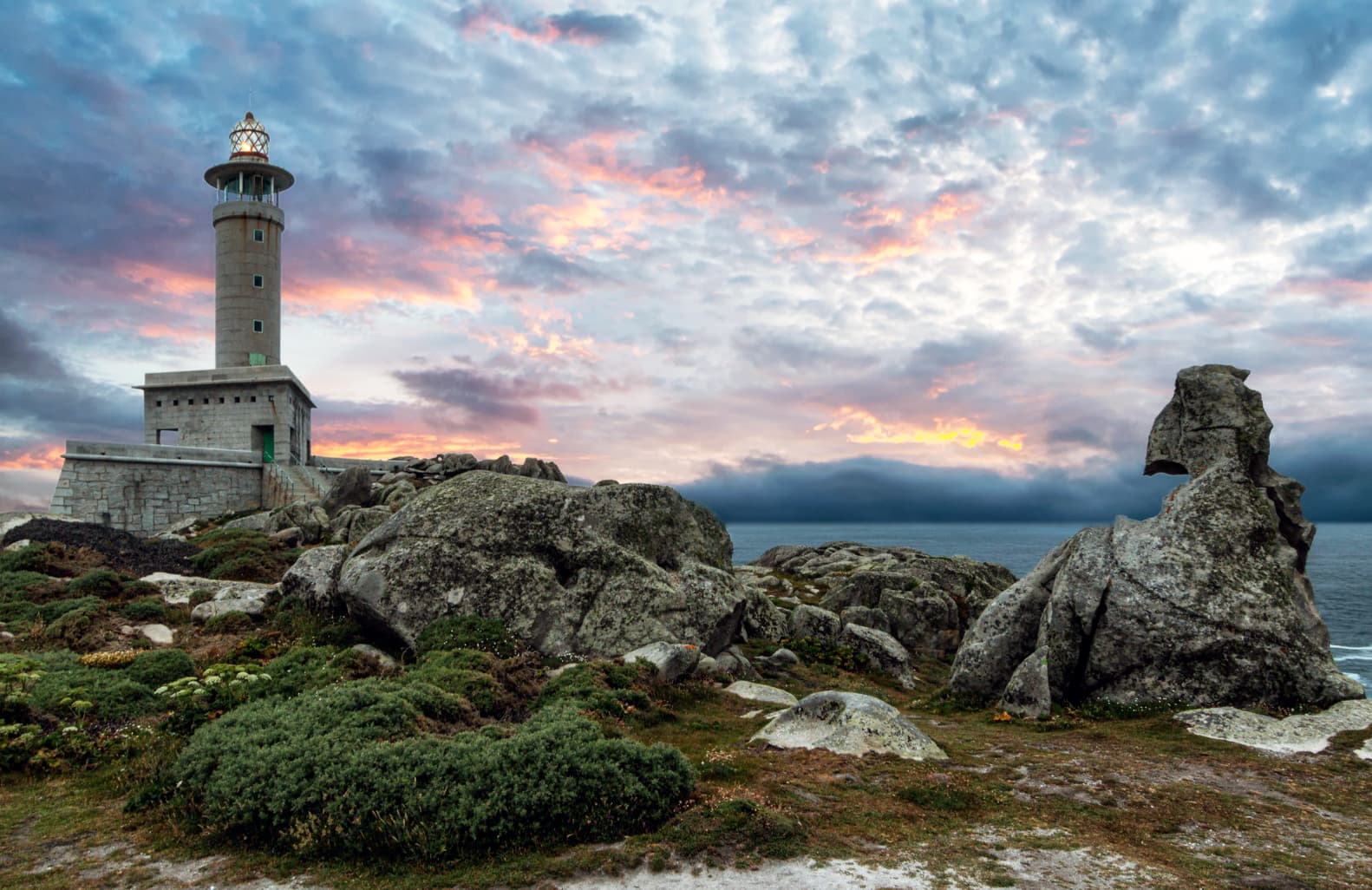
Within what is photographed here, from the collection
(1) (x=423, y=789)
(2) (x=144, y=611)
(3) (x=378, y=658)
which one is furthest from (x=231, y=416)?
(1) (x=423, y=789)

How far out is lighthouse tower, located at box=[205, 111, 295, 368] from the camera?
2852 inches

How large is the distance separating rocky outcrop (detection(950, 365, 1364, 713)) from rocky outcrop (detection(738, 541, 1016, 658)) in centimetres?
906

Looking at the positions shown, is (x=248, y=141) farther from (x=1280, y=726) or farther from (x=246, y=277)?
(x=1280, y=726)

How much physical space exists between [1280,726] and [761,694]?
436 inches

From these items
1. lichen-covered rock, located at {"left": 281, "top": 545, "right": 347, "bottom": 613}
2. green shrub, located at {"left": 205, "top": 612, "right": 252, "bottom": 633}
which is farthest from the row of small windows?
green shrub, located at {"left": 205, "top": 612, "right": 252, "bottom": 633}

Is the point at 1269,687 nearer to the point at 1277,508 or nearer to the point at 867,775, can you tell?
the point at 1277,508

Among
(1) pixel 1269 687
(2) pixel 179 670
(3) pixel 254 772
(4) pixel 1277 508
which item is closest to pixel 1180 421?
(4) pixel 1277 508

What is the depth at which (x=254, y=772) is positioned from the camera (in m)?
11.6

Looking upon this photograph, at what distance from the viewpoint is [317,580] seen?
23969mm

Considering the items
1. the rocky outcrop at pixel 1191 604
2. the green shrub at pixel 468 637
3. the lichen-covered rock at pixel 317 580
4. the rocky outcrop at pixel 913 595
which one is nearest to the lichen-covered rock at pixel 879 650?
the rocky outcrop at pixel 913 595

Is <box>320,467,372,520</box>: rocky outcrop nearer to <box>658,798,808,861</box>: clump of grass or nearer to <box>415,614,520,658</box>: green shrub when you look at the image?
<box>415,614,520,658</box>: green shrub

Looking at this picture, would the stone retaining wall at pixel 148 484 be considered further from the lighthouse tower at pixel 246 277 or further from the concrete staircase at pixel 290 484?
the lighthouse tower at pixel 246 277

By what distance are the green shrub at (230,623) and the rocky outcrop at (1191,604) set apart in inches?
829

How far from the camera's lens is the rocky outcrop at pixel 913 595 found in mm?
31328
